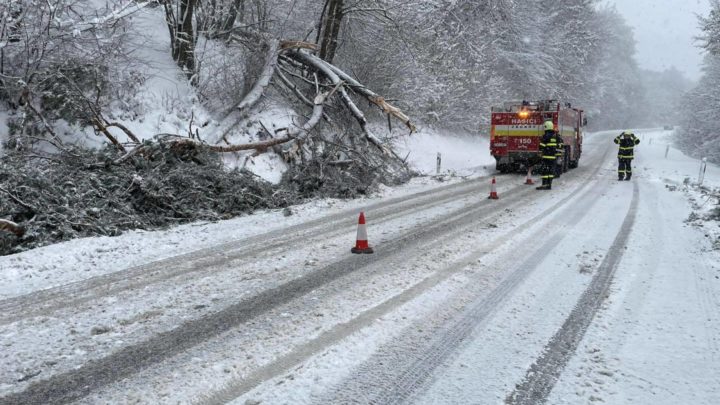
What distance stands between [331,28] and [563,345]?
14224 millimetres

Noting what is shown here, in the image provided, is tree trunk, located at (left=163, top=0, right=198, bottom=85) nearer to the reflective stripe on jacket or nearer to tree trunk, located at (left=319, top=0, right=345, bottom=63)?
tree trunk, located at (left=319, top=0, right=345, bottom=63)

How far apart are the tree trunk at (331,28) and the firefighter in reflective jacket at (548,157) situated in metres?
7.53

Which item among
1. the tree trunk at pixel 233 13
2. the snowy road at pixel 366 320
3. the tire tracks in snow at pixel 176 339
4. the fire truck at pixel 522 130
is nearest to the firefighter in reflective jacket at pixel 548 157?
the fire truck at pixel 522 130

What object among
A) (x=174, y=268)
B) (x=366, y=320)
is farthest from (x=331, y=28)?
(x=366, y=320)

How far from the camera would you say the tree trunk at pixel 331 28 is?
15500 millimetres

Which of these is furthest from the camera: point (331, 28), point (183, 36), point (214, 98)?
point (331, 28)

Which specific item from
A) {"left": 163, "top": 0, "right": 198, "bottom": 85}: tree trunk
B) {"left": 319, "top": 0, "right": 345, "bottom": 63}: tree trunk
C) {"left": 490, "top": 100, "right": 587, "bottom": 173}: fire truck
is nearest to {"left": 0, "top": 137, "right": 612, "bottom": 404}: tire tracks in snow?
{"left": 163, "top": 0, "right": 198, "bottom": 85}: tree trunk

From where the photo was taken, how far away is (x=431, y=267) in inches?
241

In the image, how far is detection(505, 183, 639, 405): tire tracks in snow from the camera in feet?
10.7

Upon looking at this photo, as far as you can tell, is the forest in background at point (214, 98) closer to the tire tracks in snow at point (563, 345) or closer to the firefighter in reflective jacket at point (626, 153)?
the tire tracks in snow at point (563, 345)

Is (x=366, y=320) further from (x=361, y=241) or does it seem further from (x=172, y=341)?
(x=361, y=241)

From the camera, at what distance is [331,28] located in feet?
52.7

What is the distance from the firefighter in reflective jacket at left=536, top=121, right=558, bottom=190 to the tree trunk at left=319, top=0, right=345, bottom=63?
753 centimetres

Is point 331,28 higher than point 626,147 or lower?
higher
